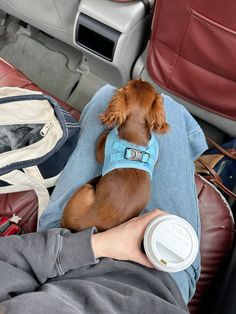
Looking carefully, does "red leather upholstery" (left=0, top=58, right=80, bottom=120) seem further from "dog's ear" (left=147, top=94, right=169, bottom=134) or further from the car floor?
the car floor

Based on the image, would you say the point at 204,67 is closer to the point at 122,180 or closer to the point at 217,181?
the point at 217,181

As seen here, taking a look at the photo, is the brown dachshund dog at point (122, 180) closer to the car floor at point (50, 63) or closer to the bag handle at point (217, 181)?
the bag handle at point (217, 181)

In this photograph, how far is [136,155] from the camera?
1219 mm

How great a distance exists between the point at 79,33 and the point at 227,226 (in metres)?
0.96

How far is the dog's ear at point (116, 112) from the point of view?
122cm

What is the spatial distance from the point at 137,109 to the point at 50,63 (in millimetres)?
1055

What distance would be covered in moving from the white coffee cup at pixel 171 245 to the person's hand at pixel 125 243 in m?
0.05

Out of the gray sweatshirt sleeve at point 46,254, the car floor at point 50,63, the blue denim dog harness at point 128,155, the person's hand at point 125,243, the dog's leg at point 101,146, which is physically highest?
the blue denim dog harness at point 128,155

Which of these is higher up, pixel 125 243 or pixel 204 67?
pixel 204 67

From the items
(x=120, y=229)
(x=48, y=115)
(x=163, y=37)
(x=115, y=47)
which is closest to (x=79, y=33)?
(x=115, y=47)

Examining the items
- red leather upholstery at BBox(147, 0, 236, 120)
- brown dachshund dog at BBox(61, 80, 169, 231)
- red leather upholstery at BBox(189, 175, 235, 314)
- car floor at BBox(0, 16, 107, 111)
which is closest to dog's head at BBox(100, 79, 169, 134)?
brown dachshund dog at BBox(61, 80, 169, 231)

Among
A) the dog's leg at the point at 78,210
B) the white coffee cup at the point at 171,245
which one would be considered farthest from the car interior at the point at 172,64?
the dog's leg at the point at 78,210

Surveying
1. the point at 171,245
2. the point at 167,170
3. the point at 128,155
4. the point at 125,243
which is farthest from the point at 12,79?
the point at 171,245

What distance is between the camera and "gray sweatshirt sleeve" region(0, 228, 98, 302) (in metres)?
0.92
